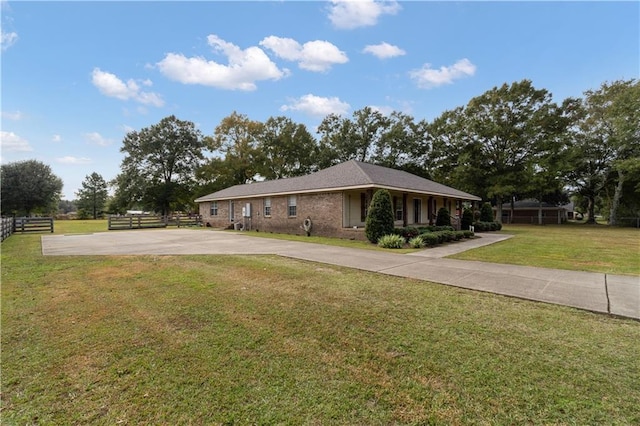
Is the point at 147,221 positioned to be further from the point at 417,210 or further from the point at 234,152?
the point at 417,210

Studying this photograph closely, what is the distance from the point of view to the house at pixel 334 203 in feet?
51.9

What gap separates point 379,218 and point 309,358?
1065cm

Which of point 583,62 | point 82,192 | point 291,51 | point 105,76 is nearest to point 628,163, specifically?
point 583,62

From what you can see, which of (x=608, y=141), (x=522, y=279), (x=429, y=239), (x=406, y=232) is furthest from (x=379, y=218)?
(x=608, y=141)

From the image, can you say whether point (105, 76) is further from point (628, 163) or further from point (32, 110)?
point (628, 163)

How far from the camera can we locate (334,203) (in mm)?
16266

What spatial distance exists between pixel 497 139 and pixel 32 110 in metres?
39.7

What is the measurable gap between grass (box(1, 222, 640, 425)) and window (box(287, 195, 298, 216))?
44.2 ft

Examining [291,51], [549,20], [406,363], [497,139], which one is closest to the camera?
[406,363]

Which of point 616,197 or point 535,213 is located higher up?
point 616,197

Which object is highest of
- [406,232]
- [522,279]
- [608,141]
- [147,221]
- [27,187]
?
[608,141]

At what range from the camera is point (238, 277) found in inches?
254

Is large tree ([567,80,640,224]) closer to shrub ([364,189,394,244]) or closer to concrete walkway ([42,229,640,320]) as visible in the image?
shrub ([364,189,394,244])

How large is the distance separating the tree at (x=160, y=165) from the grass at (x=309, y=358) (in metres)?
40.7
